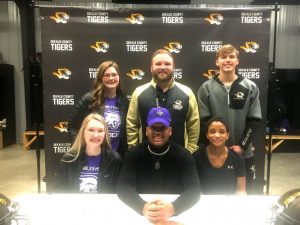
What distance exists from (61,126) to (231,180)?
1.92 m

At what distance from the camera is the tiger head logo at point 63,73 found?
3457 millimetres

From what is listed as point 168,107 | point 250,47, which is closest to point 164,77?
point 168,107

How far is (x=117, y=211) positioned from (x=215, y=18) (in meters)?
2.47

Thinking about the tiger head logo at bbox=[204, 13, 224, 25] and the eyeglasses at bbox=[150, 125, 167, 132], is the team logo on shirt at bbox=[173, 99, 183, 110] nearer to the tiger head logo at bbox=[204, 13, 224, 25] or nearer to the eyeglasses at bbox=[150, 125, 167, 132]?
the eyeglasses at bbox=[150, 125, 167, 132]

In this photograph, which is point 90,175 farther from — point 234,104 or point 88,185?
point 234,104

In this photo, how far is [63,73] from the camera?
3463 millimetres

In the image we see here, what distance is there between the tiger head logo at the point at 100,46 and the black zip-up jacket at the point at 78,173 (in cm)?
153

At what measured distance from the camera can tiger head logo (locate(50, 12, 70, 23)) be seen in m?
3.38

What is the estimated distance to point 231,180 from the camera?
2432 mm

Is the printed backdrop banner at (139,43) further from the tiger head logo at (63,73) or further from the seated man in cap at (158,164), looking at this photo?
the seated man in cap at (158,164)

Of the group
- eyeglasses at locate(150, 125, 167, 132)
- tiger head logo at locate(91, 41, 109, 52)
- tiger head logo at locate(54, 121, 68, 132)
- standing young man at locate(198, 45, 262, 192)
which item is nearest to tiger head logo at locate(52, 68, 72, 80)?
tiger head logo at locate(91, 41, 109, 52)

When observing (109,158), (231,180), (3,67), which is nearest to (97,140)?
(109,158)

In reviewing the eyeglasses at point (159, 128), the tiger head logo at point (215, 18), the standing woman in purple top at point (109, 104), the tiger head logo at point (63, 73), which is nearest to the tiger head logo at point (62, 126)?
the tiger head logo at point (63, 73)

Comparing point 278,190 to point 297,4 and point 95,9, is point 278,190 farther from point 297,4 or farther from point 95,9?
point 297,4
